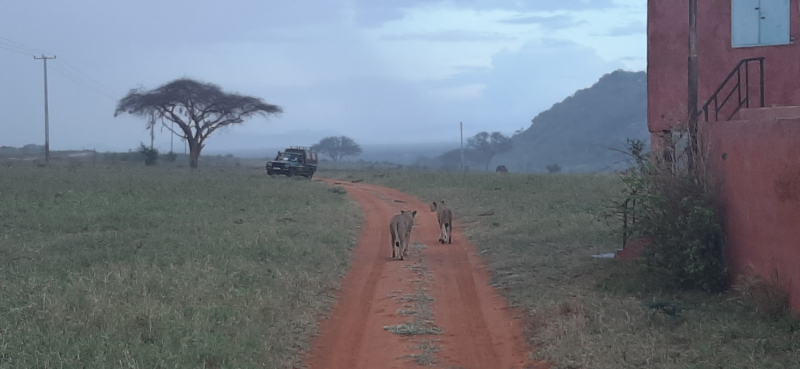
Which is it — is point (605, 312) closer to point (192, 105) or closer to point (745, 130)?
point (745, 130)

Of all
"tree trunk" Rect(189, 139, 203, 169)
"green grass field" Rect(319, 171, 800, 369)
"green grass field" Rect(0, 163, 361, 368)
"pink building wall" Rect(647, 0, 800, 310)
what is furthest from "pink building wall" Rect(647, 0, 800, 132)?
"tree trunk" Rect(189, 139, 203, 169)

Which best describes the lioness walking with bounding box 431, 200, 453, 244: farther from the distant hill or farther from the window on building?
the distant hill

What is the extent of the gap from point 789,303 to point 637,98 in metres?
109

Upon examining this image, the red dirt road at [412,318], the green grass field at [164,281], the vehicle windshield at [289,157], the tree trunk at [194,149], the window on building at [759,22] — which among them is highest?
the window on building at [759,22]

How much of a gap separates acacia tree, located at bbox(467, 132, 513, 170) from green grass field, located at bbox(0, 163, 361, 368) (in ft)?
245

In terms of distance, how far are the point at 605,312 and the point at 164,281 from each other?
5319 mm

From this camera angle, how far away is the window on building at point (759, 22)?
11500 millimetres

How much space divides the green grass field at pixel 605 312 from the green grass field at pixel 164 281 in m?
2.68

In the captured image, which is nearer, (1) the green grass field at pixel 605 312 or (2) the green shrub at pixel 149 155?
(1) the green grass field at pixel 605 312

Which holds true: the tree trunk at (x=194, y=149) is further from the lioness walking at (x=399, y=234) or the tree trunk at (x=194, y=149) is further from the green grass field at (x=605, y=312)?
the lioness walking at (x=399, y=234)

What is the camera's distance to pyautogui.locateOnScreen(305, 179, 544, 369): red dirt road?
7375mm

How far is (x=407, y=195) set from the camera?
2845 centimetres

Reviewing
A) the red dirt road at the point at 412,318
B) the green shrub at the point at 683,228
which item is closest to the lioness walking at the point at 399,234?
the red dirt road at the point at 412,318

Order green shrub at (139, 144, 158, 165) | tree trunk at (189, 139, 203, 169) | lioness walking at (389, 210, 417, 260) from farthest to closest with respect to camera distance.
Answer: green shrub at (139, 144, 158, 165)
tree trunk at (189, 139, 203, 169)
lioness walking at (389, 210, 417, 260)
